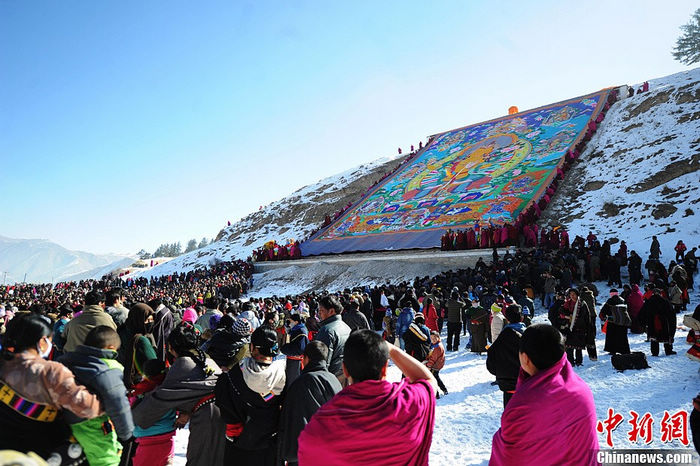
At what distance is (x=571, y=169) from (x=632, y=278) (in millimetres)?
13431

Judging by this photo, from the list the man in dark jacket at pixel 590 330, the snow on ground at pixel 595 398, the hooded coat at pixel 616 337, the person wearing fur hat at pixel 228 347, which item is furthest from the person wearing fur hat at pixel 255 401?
the hooded coat at pixel 616 337

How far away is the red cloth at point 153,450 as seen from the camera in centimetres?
295

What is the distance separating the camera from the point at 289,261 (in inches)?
978

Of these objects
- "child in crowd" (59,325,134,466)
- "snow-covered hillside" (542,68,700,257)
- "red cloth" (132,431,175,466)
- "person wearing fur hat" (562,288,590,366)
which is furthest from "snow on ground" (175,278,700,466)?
"snow-covered hillside" (542,68,700,257)

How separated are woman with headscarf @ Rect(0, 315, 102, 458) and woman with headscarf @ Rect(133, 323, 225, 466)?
637 mm

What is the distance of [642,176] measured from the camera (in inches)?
789

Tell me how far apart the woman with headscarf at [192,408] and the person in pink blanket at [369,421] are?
1.32 m

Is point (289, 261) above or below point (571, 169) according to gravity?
below

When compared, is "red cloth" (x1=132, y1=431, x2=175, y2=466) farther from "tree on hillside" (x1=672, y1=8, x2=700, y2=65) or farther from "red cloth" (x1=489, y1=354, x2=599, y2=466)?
"tree on hillside" (x1=672, y1=8, x2=700, y2=65)

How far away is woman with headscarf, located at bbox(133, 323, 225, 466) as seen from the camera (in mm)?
2805

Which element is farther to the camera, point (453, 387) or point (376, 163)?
point (376, 163)

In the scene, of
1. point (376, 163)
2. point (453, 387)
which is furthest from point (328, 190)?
point (453, 387)

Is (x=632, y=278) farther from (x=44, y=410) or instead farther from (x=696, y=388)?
(x=44, y=410)

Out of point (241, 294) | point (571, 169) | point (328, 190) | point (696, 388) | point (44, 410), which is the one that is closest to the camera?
point (44, 410)
